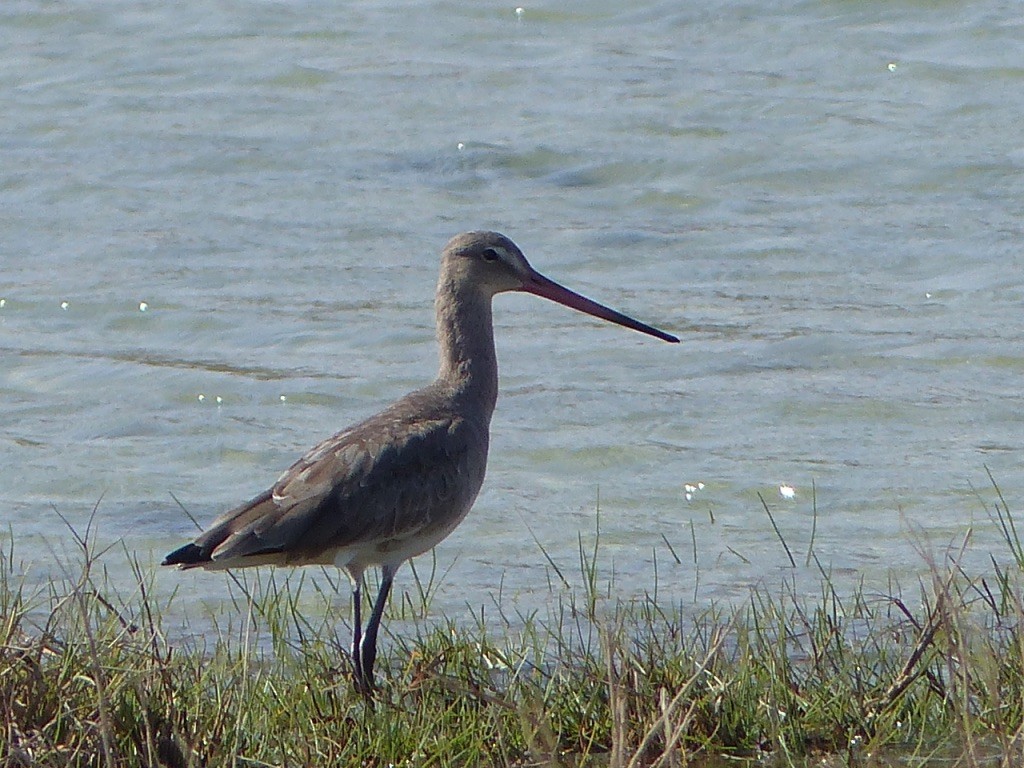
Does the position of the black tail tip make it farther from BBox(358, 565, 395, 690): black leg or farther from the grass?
BBox(358, 565, 395, 690): black leg

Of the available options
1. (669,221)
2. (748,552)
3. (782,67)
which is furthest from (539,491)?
(782,67)

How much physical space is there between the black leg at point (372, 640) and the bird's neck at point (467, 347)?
0.68 metres

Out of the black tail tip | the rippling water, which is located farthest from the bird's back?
the rippling water

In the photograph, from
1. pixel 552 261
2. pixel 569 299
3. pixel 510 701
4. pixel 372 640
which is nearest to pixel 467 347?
pixel 569 299

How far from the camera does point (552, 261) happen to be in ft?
35.2

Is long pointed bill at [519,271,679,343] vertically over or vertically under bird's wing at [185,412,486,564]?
over

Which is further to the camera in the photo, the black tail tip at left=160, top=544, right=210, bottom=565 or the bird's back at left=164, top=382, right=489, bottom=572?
the bird's back at left=164, top=382, right=489, bottom=572

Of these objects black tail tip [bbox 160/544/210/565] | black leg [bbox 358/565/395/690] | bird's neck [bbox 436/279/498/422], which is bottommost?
black leg [bbox 358/565/395/690]

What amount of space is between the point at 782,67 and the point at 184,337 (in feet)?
19.1

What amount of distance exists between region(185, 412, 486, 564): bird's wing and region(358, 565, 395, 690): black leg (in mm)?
150

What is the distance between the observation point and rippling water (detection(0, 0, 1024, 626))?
24.9ft

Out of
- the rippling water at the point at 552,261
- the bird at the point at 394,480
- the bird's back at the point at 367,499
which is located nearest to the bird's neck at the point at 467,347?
the bird at the point at 394,480

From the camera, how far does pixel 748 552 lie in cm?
677

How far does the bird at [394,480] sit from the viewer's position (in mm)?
5258
